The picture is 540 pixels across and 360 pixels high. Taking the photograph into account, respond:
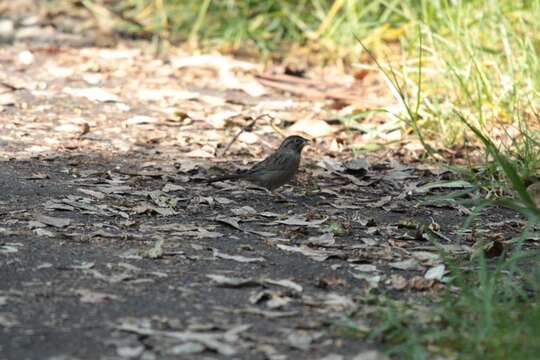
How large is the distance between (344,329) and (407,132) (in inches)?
138

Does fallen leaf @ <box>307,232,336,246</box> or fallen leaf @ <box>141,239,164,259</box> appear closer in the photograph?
fallen leaf @ <box>141,239,164,259</box>

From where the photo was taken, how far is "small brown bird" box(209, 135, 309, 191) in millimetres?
5320

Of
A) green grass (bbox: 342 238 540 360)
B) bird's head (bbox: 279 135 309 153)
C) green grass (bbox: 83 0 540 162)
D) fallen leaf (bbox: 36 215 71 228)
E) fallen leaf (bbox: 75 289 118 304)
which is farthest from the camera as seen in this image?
green grass (bbox: 83 0 540 162)

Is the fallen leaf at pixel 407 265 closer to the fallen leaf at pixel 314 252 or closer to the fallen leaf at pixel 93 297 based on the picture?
the fallen leaf at pixel 314 252

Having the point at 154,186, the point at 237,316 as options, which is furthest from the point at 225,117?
the point at 237,316

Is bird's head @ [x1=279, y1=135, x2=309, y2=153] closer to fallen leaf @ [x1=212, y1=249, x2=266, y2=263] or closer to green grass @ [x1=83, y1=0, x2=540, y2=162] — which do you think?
green grass @ [x1=83, y1=0, x2=540, y2=162]

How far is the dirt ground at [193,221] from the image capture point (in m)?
3.23

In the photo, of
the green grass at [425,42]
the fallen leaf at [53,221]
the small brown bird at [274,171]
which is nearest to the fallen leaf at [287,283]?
the fallen leaf at [53,221]

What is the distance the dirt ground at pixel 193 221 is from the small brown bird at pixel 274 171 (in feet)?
0.26

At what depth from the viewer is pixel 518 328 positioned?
2945 mm

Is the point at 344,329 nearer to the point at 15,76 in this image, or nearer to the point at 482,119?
the point at 482,119

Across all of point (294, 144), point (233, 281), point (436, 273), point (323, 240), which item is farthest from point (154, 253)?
point (294, 144)

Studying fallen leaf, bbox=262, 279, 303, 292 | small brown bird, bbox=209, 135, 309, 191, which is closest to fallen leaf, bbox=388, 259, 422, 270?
fallen leaf, bbox=262, 279, 303, 292

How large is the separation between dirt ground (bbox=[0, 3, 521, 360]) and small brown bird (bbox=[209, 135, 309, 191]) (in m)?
0.08
